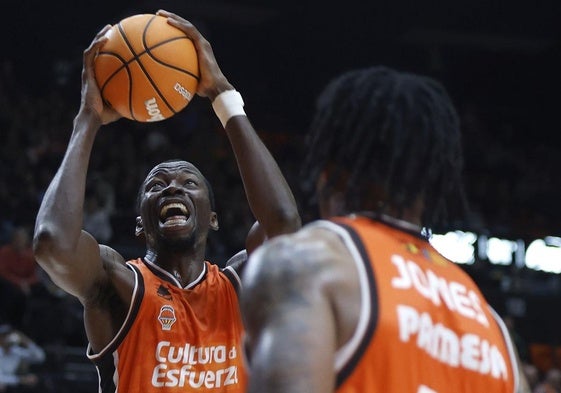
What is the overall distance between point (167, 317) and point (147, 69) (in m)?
0.94

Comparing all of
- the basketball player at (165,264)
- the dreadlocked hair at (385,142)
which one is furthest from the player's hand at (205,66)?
the dreadlocked hair at (385,142)

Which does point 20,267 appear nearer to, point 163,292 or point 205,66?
point 163,292

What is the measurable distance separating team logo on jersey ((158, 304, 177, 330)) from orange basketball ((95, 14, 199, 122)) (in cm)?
73

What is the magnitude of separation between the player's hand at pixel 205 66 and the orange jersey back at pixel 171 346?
0.81 meters

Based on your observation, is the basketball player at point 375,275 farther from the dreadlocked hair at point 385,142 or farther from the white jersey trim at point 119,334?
the white jersey trim at point 119,334

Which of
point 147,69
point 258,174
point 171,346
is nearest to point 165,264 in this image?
point 171,346

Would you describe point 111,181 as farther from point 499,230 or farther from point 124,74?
point 124,74

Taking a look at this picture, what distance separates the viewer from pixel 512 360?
2.12 metres

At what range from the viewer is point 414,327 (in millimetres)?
1884

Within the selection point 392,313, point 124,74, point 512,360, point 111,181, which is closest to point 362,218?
point 392,313

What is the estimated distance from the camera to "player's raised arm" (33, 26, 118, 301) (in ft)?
10.8

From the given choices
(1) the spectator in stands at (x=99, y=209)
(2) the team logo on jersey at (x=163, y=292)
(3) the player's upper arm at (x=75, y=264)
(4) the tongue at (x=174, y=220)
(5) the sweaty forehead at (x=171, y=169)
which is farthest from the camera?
(1) the spectator in stands at (x=99, y=209)

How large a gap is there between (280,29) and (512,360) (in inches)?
639

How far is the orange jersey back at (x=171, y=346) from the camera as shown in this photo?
11.9 ft
